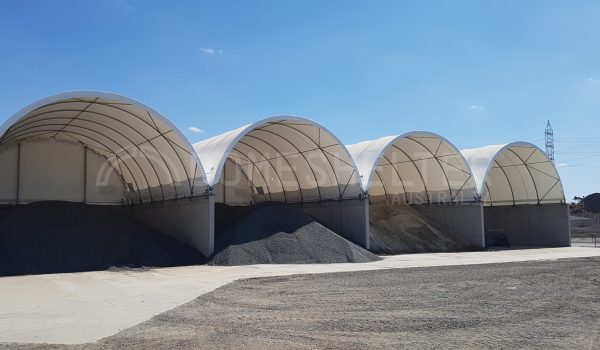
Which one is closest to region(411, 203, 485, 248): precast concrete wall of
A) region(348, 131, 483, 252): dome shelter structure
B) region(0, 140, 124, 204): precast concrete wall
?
region(348, 131, 483, 252): dome shelter structure

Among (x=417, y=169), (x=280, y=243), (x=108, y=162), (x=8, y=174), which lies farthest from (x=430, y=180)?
(x=8, y=174)

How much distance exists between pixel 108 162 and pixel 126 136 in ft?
25.9

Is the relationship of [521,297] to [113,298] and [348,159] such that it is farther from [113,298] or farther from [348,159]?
[348,159]

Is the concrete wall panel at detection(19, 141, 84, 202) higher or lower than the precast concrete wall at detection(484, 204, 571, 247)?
higher

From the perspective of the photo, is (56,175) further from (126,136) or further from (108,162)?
(126,136)

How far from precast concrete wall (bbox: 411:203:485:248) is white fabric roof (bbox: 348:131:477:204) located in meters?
0.49

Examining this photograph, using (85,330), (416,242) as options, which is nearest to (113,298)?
(85,330)

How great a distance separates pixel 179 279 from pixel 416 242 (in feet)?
62.4

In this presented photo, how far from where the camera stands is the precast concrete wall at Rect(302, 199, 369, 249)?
28.8 metres

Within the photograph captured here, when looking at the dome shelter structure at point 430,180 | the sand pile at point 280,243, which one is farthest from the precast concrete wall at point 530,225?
the sand pile at point 280,243

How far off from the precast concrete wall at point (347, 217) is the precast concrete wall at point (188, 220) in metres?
8.49

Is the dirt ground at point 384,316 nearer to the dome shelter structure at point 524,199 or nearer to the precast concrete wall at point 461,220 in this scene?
the precast concrete wall at point 461,220

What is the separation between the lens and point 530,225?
39.8m

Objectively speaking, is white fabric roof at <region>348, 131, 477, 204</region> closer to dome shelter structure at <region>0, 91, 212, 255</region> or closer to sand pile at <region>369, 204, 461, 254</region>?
sand pile at <region>369, 204, 461, 254</region>
